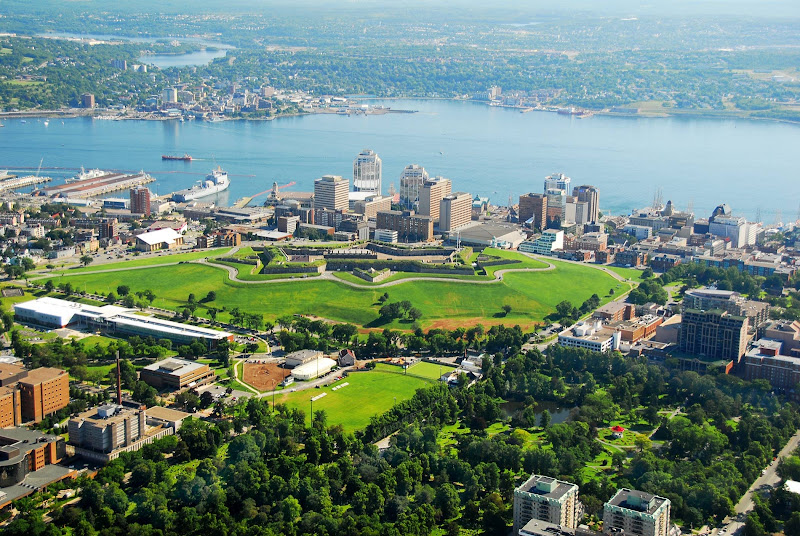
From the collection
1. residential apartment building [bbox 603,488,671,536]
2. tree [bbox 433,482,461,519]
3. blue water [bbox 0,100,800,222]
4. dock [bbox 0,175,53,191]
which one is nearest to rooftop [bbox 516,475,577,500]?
residential apartment building [bbox 603,488,671,536]

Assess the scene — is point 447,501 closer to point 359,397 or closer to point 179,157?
point 359,397

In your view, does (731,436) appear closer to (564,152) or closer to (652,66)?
(564,152)

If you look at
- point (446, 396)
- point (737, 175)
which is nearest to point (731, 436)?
point (446, 396)

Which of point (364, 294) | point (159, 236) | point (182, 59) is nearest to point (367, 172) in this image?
point (159, 236)

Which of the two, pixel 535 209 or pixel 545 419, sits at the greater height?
pixel 535 209

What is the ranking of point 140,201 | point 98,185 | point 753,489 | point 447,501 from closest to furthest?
point 447,501 → point 753,489 → point 140,201 → point 98,185

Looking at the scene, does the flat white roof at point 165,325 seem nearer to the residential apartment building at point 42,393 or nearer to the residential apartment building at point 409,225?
the residential apartment building at point 42,393
